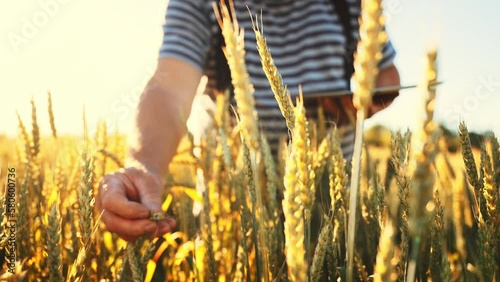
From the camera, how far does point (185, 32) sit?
80.9 inches

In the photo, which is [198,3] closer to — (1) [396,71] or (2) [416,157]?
(1) [396,71]

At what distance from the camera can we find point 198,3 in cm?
216

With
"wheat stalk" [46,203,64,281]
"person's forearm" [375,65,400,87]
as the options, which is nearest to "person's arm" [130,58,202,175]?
"wheat stalk" [46,203,64,281]

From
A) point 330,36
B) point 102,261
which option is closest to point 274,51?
point 330,36

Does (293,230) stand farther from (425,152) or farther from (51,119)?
(51,119)

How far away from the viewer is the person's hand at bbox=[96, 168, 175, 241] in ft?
3.42

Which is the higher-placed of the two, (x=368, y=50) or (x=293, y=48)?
(x=293, y=48)

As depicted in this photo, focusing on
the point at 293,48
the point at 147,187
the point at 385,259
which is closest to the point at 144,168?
the point at 147,187

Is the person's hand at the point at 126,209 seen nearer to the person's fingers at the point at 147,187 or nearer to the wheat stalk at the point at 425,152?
the person's fingers at the point at 147,187

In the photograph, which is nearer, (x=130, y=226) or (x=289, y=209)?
(x=289, y=209)

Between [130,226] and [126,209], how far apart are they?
4cm

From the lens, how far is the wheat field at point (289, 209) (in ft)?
1.33

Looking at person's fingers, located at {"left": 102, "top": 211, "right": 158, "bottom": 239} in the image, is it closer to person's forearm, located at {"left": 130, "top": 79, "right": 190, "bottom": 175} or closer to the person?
the person

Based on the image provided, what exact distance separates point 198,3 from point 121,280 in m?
1.55
